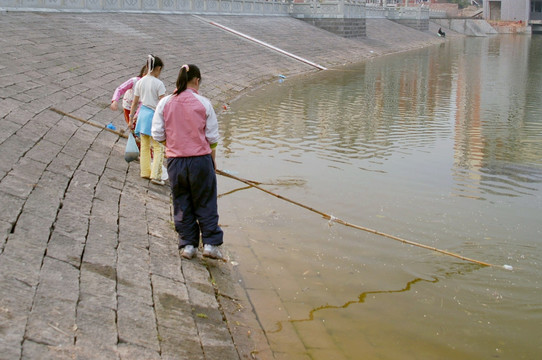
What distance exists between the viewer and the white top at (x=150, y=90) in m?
7.87

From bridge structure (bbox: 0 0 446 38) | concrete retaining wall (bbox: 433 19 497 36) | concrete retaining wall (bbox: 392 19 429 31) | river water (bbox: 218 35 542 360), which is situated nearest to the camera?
river water (bbox: 218 35 542 360)

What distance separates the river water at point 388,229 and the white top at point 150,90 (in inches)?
65.6

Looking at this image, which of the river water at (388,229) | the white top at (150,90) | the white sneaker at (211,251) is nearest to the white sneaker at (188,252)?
the white sneaker at (211,251)

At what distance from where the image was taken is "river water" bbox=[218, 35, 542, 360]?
551 centimetres

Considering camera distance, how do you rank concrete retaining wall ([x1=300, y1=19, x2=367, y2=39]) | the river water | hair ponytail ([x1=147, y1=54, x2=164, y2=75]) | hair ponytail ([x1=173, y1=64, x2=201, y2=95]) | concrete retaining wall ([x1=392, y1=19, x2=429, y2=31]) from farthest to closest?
concrete retaining wall ([x1=392, y1=19, x2=429, y2=31])
concrete retaining wall ([x1=300, y1=19, x2=367, y2=39])
hair ponytail ([x1=147, y1=54, x2=164, y2=75])
hair ponytail ([x1=173, y1=64, x2=201, y2=95])
the river water

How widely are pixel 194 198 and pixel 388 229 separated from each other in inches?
109

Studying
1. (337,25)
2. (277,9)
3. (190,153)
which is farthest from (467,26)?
(190,153)

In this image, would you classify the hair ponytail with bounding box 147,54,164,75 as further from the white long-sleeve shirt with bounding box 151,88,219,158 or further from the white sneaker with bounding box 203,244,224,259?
the white sneaker with bounding box 203,244,224,259

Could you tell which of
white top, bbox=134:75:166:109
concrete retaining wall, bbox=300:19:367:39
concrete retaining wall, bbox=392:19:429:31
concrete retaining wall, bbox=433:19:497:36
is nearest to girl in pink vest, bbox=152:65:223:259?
white top, bbox=134:75:166:109

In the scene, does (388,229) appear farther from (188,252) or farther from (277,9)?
(277,9)

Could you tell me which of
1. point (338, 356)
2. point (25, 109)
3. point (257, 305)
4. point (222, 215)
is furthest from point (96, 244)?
point (25, 109)

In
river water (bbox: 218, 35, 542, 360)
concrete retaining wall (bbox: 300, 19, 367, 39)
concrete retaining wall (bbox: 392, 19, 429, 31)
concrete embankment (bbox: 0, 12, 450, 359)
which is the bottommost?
river water (bbox: 218, 35, 542, 360)

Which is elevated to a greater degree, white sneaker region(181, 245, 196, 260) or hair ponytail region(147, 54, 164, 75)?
hair ponytail region(147, 54, 164, 75)

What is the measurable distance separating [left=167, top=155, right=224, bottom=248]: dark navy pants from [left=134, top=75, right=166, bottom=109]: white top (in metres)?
1.97
